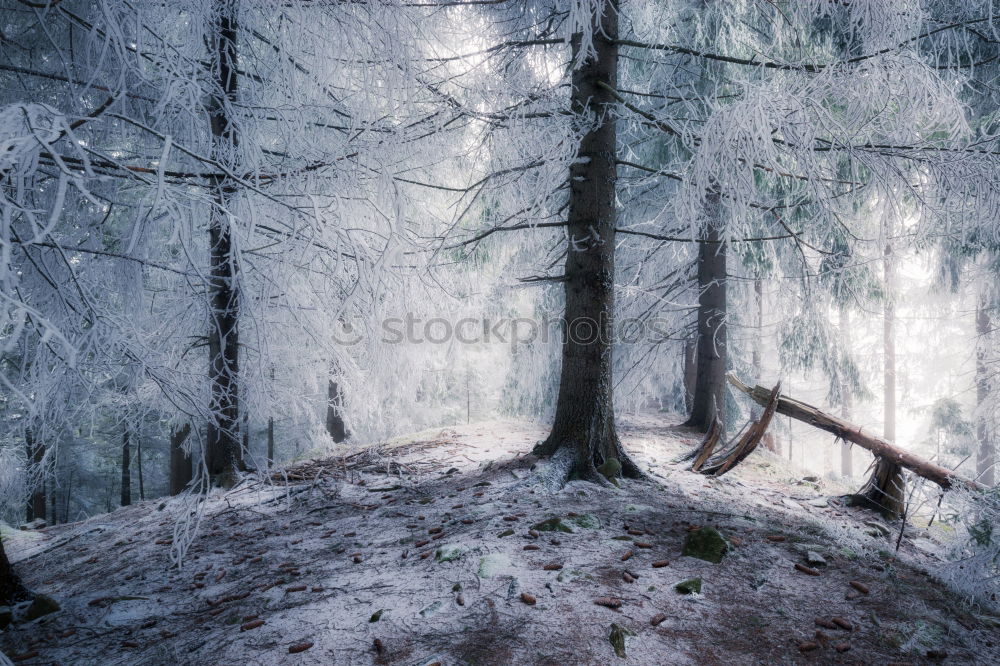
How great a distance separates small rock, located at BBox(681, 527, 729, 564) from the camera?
9.45 feet

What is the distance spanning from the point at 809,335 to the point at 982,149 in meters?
4.70

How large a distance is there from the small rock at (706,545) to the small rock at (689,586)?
0.37 m

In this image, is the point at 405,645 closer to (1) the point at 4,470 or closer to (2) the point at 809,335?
(1) the point at 4,470

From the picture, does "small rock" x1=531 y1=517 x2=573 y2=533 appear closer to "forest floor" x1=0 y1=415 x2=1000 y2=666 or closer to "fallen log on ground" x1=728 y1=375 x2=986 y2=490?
"forest floor" x1=0 y1=415 x2=1000 y2=666

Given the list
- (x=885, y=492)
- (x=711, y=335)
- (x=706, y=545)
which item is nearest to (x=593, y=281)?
(x=706, y=545)

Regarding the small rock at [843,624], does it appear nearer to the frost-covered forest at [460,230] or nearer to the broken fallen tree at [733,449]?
the frost-covered forest at [460,230]

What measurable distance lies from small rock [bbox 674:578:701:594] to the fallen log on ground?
8.39ft

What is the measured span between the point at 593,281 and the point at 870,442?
298 cm

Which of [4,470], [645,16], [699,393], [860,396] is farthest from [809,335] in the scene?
[4,470]

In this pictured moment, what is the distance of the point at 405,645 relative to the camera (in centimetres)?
212

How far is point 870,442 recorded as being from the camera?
4.54m

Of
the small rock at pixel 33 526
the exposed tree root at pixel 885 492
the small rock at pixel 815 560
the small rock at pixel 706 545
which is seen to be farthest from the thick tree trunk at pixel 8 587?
the exposed tree root at pixel 885 492

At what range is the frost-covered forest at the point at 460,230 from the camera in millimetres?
2385

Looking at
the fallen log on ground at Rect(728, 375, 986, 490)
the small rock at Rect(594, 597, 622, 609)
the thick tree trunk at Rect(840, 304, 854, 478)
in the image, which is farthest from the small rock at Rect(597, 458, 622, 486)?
the thick tree trunk at Rect(840, 304, 854, 478)
